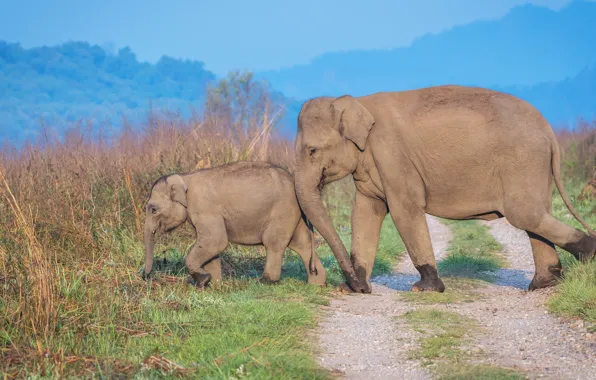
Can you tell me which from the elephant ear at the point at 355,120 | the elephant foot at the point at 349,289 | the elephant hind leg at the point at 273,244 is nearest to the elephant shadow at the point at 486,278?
the elephant foot at the point at 349,289

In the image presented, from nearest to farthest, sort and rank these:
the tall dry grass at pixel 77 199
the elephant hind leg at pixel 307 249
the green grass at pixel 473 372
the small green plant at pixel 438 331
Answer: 1. the green grass at pixel 473 372
2. the small green plant at pixel 438 331
3. the tall dry grass at pixel 77 199
4. the elephant hind leg at pixel 307 249

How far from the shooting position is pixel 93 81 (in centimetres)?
12562

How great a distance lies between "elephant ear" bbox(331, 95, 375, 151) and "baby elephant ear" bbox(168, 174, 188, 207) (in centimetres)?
179

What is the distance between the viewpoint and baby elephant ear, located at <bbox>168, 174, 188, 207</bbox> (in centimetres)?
847

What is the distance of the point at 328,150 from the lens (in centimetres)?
879

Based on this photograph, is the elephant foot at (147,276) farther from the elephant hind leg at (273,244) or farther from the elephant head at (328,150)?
the elephant head at (328,150)

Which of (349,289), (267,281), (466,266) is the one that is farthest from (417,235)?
(466,266)

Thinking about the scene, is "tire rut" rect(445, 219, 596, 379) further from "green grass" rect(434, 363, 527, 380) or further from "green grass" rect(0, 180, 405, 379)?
"green grass" rect(0, 180, 405, 379)

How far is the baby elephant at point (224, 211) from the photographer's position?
849 cm

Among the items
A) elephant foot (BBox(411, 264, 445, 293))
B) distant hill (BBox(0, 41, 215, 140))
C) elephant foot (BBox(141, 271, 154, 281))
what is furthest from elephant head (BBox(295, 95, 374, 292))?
distant hill (BBox(0, 41, 215, 140))

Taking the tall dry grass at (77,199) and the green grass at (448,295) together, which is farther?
the green grass at (448,295)

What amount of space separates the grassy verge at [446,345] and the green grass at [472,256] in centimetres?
318

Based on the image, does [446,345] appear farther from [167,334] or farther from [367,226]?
[367,226]

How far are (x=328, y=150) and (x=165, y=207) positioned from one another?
1.82 meters
